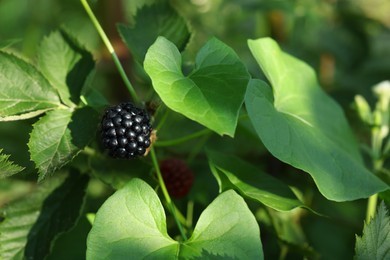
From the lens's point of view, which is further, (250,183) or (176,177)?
(176,177)

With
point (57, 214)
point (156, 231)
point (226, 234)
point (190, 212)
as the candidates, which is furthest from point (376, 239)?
point (57, 214)

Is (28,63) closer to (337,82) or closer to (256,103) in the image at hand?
(256,103)

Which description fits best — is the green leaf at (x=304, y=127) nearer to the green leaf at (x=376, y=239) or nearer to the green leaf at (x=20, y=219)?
the green leaf at (x=376, y=239)

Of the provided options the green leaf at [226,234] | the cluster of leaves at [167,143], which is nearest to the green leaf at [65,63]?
the cluster of leaves at [167,143]

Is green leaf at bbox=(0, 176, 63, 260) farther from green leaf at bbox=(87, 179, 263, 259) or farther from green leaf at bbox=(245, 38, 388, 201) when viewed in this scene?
green leaf at bbox=(245, 38, 388, 201)

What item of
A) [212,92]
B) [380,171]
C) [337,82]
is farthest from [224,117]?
[337,82]

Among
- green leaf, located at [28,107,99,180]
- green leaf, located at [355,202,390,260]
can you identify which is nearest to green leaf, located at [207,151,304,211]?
green leaf, located at [355,202,390,260]

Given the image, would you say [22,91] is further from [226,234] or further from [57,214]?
[226,234]
